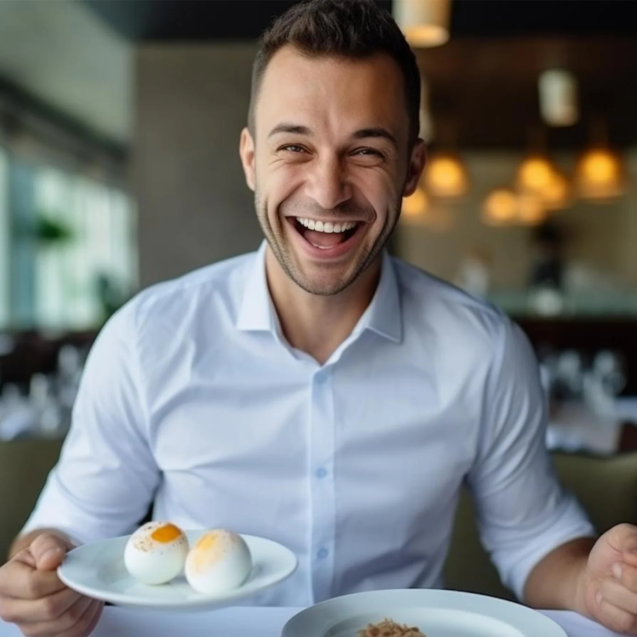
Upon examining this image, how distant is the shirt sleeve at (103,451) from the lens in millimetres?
1538


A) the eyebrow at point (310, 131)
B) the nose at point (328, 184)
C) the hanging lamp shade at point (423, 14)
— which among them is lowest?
the nose at point (328, 184)

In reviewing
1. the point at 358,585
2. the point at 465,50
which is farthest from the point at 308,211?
the point at 465,50

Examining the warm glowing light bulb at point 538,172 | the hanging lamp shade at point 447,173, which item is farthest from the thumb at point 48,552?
the warm glowing light bulb at point 538,172

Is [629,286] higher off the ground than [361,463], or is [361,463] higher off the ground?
[361,463]

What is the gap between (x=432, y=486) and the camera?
155 cm

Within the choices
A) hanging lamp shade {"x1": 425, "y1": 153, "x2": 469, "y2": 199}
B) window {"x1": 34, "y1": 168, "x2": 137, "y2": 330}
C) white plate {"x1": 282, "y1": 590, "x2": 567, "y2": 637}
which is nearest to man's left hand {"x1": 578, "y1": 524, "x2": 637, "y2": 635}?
white plate {"x1": 282, "y1": 590, "x2": 567, "y2": 637}

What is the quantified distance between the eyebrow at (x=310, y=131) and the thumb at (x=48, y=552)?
65cm

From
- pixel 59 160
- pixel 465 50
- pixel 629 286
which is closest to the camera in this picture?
pixel 465 50

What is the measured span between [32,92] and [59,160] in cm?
196

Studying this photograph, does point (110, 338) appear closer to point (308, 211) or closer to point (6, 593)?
point (308, 211)

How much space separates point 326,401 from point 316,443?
7 centimetres

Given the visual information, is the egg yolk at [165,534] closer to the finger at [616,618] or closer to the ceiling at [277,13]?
the finger at [616,618]

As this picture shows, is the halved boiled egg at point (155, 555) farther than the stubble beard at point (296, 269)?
No

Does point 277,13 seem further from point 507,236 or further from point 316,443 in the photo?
point 507,236
